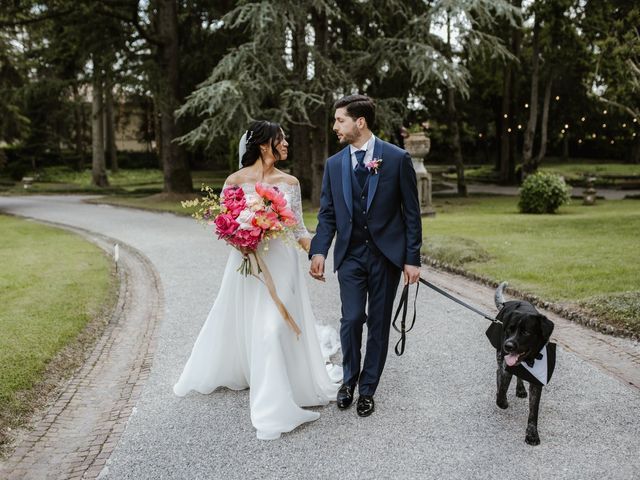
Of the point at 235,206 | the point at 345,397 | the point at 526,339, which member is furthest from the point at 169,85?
the point at 526,339

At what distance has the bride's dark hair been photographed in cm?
420

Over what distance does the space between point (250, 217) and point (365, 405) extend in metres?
1.53

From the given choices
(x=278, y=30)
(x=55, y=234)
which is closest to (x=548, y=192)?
(x=278, y=30)

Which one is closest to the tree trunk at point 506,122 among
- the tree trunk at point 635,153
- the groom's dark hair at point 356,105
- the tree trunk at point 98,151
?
the tree trunk at point 635,153

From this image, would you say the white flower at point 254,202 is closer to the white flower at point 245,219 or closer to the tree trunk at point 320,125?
the white flower at point 245,219

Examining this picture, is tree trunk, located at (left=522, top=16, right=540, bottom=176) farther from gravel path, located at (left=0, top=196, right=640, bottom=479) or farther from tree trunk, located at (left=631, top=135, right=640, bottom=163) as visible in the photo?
tree trunk, located at (left=631, top=135, right=640, bottom=163)

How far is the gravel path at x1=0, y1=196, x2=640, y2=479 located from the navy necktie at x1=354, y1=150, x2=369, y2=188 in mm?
1633

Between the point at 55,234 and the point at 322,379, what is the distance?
1191 cm

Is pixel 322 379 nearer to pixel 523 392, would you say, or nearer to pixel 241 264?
pixel 241 264

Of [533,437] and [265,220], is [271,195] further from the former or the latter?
[533,437]

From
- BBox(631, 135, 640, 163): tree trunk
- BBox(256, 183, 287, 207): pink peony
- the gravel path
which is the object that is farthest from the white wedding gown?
BBox(631, 135, 640, 163): tree trunk

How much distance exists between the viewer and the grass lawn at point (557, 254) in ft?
22.8

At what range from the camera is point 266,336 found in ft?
12.9

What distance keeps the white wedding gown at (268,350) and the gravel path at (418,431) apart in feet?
0.41
